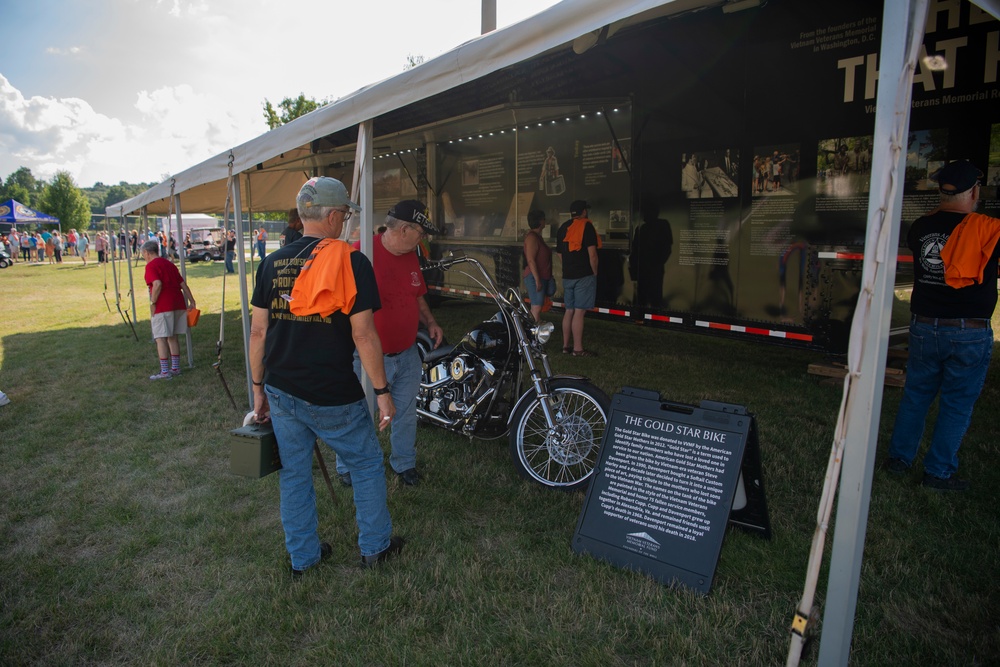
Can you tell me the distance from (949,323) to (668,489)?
6.82 ft

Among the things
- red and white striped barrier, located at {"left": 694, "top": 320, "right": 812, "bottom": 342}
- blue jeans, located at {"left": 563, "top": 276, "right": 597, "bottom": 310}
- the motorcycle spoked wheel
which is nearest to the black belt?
red and white striped barrier, located at {"left": 694, "top": 320, "right": 812, "bottom": 342}

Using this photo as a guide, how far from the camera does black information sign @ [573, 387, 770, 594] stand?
2.68m

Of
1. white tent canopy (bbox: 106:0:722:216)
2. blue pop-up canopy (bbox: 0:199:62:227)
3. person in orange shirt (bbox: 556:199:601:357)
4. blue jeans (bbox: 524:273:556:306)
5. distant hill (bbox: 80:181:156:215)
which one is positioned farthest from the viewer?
distant hill (bbox: 80:181:156:215)

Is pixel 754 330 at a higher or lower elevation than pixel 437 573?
higher

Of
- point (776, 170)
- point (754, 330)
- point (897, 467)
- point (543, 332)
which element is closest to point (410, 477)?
point (543, 332)

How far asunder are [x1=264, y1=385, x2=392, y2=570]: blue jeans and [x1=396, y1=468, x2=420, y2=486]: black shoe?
0.85 meters

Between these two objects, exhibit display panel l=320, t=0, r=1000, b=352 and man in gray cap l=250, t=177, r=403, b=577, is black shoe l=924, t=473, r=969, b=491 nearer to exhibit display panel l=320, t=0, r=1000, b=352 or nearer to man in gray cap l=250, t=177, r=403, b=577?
→ exhibit display panel l=320, t=0, r=1000, b=352

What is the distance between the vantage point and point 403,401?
12.4 feet

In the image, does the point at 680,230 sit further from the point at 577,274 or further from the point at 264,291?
the point at 264,291

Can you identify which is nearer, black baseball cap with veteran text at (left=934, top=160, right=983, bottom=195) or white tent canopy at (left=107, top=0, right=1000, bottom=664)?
white tent canopy at (left=107, top=0, right=1000, bottom=664)

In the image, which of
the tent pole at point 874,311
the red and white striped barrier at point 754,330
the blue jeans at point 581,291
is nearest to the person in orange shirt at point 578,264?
the blue jeans at point 581,291

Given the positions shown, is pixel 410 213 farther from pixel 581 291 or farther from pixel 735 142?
pixel 581 291

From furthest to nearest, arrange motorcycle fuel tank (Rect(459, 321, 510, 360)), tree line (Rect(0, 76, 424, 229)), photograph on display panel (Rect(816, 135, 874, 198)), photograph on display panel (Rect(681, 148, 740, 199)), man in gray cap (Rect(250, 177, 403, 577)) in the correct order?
tree line (Rect(0, 76, 424, 229)) < photograph on display panel (Rect(681, 148, 740, 199)) < photograph on display panel (Rect(816, 135, 874, 198)) < motorcycle fuel tank (Rect(459, 321, 510, 360)) < man in gray cap (Rect(250, 177, 403, 577))

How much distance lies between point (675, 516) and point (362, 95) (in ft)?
9.32
